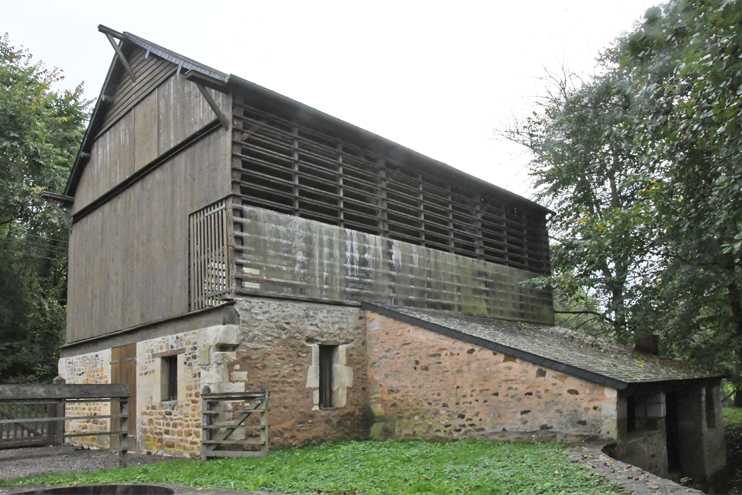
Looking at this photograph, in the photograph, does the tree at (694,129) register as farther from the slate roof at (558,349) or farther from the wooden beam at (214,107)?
the wooden beam at (214,107)

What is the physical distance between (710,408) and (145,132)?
1438cm

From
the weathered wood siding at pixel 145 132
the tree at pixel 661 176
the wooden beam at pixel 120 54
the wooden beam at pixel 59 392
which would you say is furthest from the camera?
the wooden beam at pixel 120 54

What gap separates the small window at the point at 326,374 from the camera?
12.1 m

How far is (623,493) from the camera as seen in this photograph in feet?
21.9

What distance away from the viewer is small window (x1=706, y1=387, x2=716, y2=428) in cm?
1435

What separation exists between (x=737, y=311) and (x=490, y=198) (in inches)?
268

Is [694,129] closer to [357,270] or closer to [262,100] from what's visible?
[357,270]

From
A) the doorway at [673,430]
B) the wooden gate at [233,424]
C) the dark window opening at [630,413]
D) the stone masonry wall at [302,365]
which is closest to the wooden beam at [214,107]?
the stone masonry wall at [302,365]

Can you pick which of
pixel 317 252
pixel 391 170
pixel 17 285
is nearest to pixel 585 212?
pixel 391 170

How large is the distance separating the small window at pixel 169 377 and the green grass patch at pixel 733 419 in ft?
56.8

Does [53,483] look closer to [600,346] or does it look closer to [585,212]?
[600,346]

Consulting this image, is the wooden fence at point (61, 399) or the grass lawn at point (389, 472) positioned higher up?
the wooden fence at point (61, 399)

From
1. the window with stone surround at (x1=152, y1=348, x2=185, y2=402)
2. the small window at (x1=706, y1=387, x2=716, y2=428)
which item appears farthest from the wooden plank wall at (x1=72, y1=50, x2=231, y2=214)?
the small window at (x1=706, y1=387, x2=716, y2=428)

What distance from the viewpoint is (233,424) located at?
10000mm
